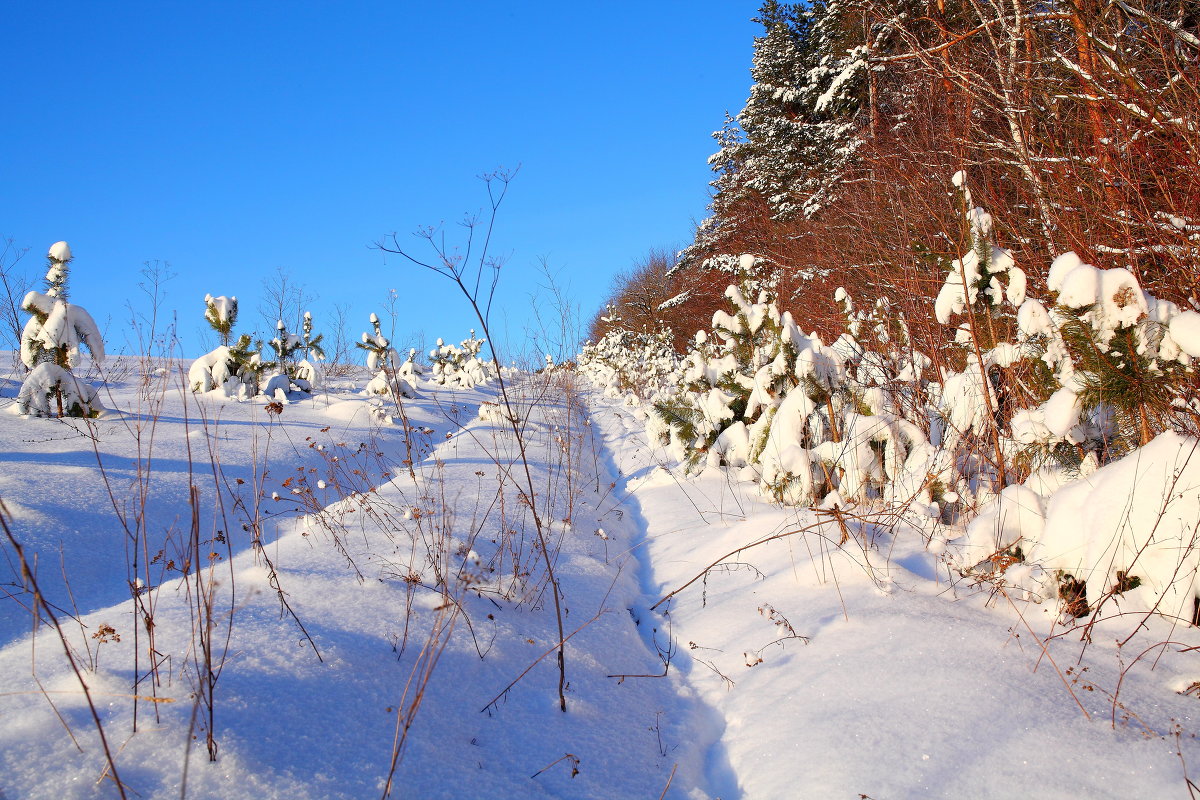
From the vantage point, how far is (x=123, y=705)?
1.49 meters

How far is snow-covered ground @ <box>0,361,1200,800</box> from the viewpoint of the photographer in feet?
4.58

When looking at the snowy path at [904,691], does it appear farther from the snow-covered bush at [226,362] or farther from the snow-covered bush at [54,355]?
the snow-covered bush at [226,362]

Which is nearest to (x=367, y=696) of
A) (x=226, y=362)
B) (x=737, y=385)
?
(x=737, y=385)

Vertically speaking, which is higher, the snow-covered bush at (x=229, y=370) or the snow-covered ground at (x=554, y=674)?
the snow-covered bush at (x=229, y=370)

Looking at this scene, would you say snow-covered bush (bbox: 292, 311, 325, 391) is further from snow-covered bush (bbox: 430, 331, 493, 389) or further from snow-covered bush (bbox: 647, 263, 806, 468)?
snow-covered bush (bbox: 647, 263, 806, 468)

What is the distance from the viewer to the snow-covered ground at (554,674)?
1.39m

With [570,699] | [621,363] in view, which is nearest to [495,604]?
[570,699]

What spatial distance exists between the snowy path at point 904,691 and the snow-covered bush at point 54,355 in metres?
5.61

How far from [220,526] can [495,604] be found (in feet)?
7.69

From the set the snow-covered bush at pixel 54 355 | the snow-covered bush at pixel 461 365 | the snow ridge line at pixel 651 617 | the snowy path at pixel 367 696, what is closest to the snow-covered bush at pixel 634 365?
the snow-covered bush at pixel 461 365

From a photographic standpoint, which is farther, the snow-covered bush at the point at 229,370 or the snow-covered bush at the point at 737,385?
the snow-covered bush at the point at 229,370

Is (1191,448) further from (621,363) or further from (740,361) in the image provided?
(621,363)

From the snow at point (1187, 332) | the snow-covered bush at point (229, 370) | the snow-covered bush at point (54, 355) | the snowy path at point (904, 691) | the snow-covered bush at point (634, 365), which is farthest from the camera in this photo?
the snow-covered bush at point (634, 365)

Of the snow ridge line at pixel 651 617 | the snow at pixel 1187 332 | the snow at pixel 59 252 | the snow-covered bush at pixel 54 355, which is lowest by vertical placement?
the snow ridge line at pixel 651 617
